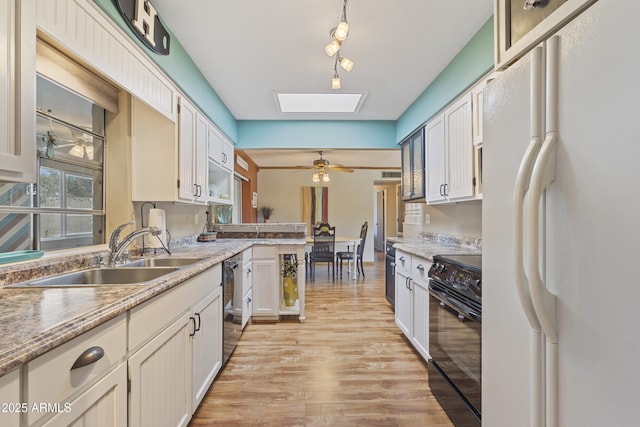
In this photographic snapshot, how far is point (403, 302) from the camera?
2.71 meters

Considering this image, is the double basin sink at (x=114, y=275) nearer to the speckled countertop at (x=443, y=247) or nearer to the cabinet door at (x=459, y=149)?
the speckled countertop at (x=443, y=247)

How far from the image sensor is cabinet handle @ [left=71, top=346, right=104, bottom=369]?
0.79 meters

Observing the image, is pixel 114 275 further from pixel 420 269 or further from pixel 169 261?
pixel 420 269

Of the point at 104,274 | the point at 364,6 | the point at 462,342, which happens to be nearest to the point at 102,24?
the point at 104,274

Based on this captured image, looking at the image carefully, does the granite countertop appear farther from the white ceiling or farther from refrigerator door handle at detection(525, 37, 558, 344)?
the white ceiling

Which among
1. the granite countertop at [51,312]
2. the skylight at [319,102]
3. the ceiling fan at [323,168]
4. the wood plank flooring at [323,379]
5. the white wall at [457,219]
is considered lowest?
the wood plank flooring at [323,379]

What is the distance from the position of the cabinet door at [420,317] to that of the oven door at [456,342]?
0.81 feet

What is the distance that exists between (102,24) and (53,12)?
0.31 m

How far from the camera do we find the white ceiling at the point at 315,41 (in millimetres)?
1875

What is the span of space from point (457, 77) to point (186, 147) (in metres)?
2.32

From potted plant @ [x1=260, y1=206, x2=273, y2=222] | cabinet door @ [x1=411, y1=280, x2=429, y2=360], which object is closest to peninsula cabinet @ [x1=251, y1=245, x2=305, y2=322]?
cabinet door @ [x1=411, y1=280, x2=429, y2=360]

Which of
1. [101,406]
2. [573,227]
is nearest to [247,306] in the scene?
[101,406]

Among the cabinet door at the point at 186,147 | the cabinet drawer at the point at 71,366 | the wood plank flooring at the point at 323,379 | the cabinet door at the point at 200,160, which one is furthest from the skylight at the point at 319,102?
the cabinet drawer at the point at 71,366

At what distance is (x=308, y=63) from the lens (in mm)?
2553
